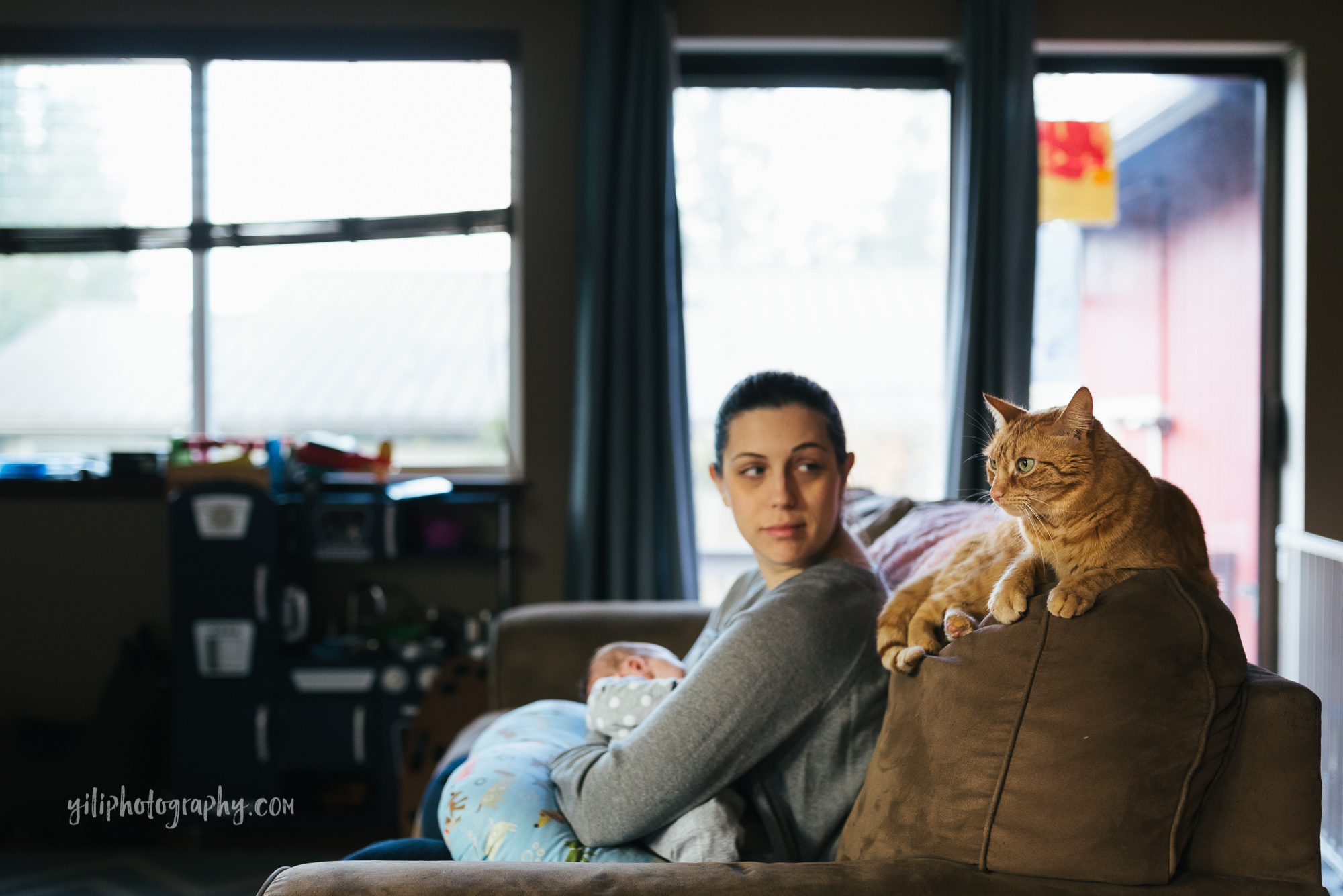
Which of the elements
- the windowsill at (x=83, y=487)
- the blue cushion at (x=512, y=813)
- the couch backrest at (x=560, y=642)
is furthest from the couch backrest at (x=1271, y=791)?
the windowsill at (x=83, y=487)

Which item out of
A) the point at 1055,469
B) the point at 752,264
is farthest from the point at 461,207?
the point at 1055,469

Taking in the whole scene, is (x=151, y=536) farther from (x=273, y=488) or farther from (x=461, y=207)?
(x=461, y=207)

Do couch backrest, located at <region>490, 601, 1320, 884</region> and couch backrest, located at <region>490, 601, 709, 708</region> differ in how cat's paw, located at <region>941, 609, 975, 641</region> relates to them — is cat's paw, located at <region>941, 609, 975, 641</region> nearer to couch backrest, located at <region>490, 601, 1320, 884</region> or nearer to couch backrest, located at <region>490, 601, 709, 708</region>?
couch backrest, located at <region>490, 601, 1320, 884</region>

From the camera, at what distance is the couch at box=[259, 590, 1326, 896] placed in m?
0.85

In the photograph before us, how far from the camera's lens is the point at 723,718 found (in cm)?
101

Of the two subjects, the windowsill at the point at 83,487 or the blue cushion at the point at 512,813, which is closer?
the blue cushion at the point at 512,813

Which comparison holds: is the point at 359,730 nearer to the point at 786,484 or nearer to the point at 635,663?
the point at 635,663

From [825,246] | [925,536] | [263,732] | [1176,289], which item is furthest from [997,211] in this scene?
[263,732]

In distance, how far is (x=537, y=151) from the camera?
2928 mm

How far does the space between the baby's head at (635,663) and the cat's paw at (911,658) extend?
0.59 meters

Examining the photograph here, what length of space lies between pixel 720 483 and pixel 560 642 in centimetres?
83

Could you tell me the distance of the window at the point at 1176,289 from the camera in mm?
3072

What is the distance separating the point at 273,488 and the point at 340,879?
2008 millimetres

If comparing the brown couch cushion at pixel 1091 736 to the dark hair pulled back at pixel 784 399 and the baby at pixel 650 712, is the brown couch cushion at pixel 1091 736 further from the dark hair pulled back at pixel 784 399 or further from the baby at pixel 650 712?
the dark hair pulled back at pixel 784 399
